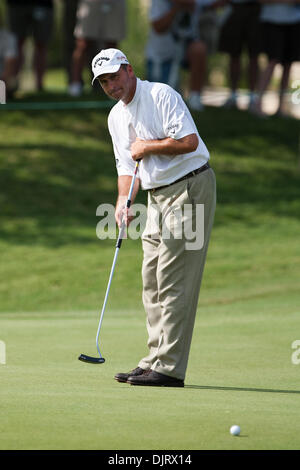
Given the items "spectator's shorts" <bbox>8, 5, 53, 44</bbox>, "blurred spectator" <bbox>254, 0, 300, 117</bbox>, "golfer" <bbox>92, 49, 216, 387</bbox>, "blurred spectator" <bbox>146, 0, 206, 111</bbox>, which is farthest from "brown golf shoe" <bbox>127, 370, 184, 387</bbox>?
"spectator's shorts" <bbox>8, 5, 53, 44</bbox>

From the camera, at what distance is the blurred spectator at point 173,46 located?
15.9 meters

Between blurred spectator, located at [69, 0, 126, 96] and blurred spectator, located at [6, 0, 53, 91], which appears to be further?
blurred spectator, located at [6, 0, 53, 91]

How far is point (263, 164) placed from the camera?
1741cm

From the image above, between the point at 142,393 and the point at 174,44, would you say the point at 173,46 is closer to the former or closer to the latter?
the point at 174,44

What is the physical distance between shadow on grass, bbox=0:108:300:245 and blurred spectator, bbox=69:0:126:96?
4.47 ft

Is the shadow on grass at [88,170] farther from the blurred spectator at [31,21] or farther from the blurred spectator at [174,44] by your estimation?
the blurred spectator at [174,44]

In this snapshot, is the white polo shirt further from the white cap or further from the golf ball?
the golf ball

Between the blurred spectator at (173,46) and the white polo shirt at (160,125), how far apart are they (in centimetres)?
1041

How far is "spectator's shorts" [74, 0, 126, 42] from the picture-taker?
16828mm

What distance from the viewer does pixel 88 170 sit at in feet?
53.7

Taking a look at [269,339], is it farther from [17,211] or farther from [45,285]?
[17,211]

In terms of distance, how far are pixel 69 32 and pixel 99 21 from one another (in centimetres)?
205
